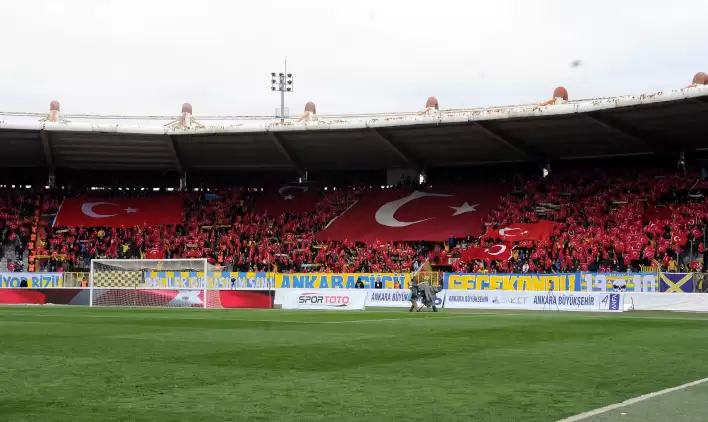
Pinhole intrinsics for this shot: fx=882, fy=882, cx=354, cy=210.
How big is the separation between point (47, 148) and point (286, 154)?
46.5ft

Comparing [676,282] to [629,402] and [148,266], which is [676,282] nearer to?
[148,266]

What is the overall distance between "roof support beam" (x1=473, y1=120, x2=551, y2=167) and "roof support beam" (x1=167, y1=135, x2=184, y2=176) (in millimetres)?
17997

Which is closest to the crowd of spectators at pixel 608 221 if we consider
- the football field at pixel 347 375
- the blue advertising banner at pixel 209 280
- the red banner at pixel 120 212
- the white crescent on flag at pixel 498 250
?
the white crescent on flag at pixel 498 250

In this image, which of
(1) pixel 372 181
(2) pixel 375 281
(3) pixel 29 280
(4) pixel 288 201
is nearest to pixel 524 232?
(2) pixel 375 281

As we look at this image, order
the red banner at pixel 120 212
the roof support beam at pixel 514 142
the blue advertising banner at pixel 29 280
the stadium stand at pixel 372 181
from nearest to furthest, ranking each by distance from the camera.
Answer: the stadium stand at pixel 372 181
the blue advertising banner at pixel 29 280
the roof support beam at pixel 514 142
the red banner at pixel 120 212

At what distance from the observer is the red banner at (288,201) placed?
2148 inches

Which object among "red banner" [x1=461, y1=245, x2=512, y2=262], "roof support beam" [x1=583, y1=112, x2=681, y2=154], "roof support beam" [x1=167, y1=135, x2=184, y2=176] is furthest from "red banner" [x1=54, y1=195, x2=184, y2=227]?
"roof support beam" [x1=583, y1=112, x2=681, y2=154]

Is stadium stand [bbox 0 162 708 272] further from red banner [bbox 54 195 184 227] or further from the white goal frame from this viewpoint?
the white goal frame

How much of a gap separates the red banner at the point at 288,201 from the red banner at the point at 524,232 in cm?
1318

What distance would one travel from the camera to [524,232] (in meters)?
45.0

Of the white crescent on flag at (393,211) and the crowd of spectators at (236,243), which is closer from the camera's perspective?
the crowd of spectators at (236,243)

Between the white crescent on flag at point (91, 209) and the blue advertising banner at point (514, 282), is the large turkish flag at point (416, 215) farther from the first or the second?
the white crescent on flag at point (91, 209)

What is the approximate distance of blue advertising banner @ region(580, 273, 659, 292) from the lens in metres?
35.0

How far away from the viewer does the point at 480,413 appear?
24.9 feet
